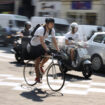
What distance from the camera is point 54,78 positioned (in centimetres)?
774

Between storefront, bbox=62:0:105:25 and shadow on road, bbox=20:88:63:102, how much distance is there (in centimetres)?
1983

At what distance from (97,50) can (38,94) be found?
15.8 ft

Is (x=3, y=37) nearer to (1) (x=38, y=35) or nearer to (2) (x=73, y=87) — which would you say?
(2) (x=73, y=87)

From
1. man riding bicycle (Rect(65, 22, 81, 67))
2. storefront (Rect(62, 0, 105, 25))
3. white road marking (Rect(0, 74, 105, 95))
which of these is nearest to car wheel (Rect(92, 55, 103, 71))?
man riding bicycle (Rect(65, 22, 81, 67))

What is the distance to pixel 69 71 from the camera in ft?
38.2

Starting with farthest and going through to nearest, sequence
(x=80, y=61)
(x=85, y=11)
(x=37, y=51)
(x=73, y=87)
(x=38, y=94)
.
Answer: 1. (x=85, y=11)
2. (x=80, y=61)
3. (x=73, y=87)
4. (x=37, y=51)
5. (x=38, y=94)

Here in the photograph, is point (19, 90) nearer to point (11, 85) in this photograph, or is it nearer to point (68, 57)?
point (11, 85)

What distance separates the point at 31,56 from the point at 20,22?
53.5 feet

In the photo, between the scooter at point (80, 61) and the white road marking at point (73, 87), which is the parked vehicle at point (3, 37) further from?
the white road marking at point (73, 87)

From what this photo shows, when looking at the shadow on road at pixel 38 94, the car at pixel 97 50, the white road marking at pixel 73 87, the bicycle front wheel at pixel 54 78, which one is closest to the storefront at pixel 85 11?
the car at pixel 97 50

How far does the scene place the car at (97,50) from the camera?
1166cm

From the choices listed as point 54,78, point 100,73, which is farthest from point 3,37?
point 54,78

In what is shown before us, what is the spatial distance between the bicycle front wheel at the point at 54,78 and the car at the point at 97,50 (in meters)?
4.13

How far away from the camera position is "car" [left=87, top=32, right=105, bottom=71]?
11659 mm
